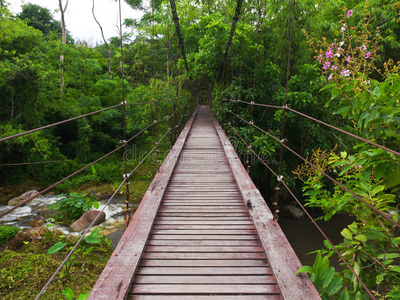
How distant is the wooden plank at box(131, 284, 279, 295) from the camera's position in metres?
1.12

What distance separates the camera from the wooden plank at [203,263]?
1.28m

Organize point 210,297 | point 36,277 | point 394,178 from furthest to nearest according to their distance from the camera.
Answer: point 36,277 < point 210,297 < point 394,178

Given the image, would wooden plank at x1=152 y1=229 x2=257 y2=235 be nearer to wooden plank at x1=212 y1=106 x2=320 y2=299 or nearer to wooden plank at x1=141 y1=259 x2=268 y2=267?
wooden plank at x1=212 y1=106 x2=320 y2=299

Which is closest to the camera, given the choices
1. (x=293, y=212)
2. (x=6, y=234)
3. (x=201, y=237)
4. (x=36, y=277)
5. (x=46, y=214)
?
(x=201, y=237)

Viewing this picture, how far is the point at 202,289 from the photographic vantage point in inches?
44.4

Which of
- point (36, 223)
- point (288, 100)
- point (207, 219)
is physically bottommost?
point (36, 223)

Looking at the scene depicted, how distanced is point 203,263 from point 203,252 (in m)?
0.09

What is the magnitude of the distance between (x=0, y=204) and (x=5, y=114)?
2133 mm

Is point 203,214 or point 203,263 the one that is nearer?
point 203,263

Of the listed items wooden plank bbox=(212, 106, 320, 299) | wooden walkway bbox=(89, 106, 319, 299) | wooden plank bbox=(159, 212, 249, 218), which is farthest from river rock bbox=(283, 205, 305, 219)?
wooden plank bbox=(159, 212, 249, 218)

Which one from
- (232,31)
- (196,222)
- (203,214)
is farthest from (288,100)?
(196,222)

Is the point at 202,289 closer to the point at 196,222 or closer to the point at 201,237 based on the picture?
the point at 201,237

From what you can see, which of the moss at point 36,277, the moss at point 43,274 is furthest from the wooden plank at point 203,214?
the moss at point 36,277

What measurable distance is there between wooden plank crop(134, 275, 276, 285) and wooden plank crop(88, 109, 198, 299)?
3.2 inches
